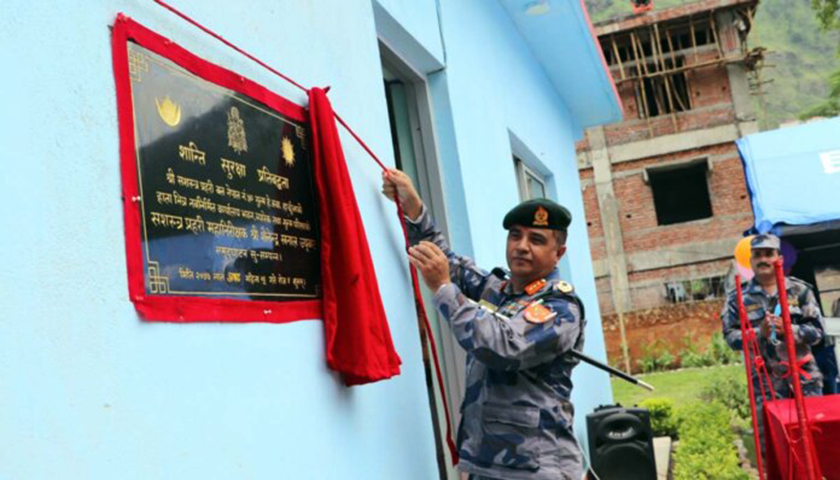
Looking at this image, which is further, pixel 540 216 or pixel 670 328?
pixel 670 328

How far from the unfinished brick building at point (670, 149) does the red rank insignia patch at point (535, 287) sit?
19.2 m

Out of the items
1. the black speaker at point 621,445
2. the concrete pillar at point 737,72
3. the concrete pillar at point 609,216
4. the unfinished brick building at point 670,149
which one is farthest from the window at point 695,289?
the black speaker at point 621,445

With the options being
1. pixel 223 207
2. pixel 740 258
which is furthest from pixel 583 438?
pixel 223 207

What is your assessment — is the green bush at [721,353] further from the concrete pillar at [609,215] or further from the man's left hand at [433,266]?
the man's left hand at [433,266]

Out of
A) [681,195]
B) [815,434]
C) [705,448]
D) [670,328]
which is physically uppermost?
[681,195]

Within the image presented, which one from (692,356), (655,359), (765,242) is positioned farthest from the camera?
(655,359)

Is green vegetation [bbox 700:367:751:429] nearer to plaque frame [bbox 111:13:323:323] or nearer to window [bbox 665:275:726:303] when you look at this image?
window [bbox 665:275:726:303]

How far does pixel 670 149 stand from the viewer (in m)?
22.2

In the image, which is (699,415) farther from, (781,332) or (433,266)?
(433,266)

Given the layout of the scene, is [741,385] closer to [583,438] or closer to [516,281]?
[583,438]

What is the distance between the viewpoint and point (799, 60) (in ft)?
290

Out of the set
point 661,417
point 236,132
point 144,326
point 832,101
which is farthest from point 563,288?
point 832,101

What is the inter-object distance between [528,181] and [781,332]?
8.16 feet

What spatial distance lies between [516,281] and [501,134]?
2543 millimetres
